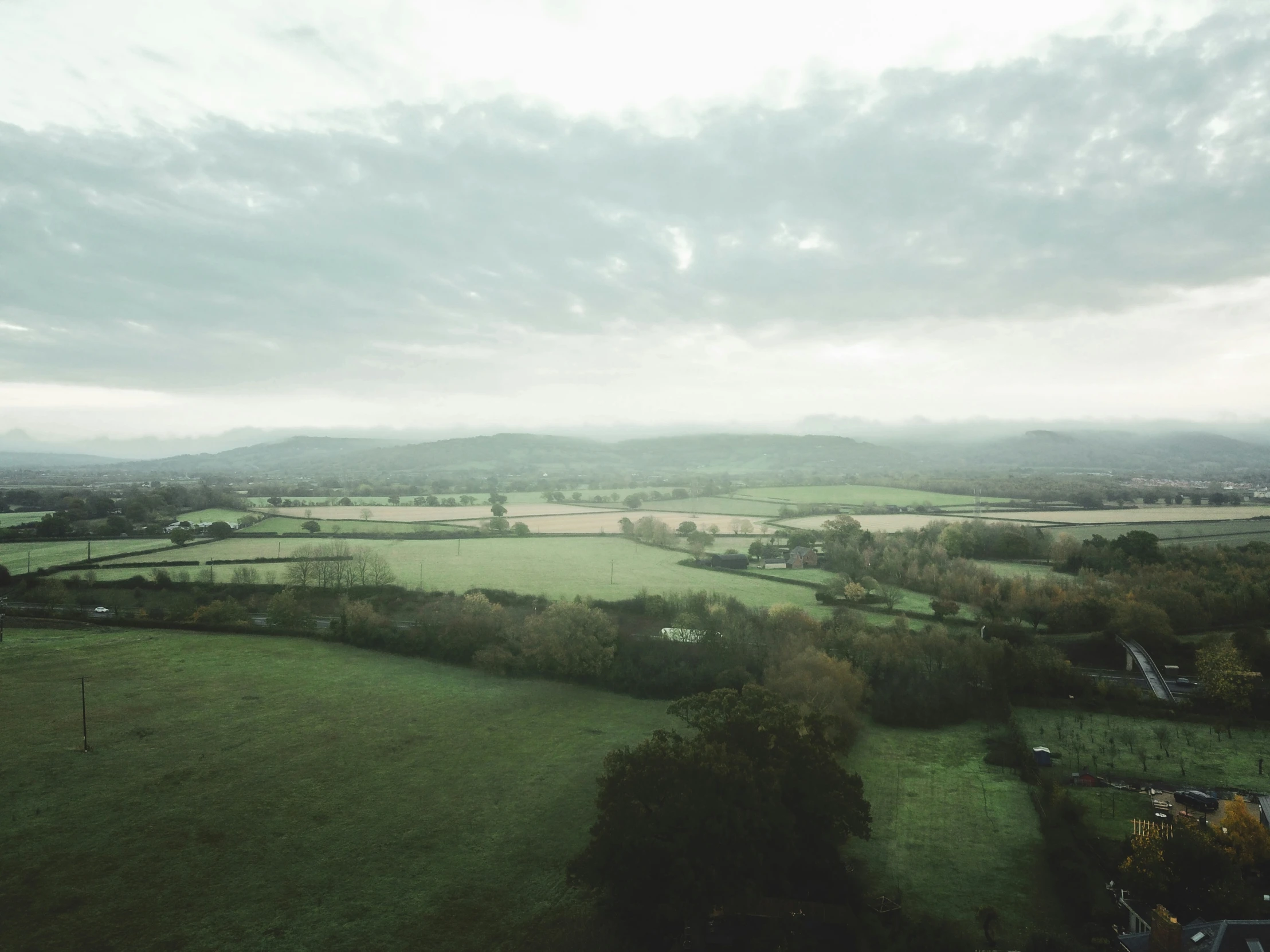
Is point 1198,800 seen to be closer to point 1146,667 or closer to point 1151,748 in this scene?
point 1151,748

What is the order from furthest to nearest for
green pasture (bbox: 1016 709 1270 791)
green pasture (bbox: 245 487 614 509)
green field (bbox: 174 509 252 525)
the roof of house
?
green pasture (bbox: 245 487 614 509), green field (bbox: 174 509 252 525), green pasture (bbox: 1016 709 1270 791), the roof of house

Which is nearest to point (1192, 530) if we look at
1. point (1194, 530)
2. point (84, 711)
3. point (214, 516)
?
point (1194, 530)

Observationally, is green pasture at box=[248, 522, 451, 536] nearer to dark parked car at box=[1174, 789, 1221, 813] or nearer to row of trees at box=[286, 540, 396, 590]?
row of trees at box=[286, 540, 396, 590]

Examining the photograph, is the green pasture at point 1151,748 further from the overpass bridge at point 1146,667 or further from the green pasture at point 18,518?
the green pasture at point 18,518

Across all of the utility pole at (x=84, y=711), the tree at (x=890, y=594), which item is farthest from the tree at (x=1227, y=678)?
the utility pole at (x=84, y=711)

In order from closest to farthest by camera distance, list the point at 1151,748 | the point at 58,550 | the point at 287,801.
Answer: the point at 287,801 < the point at 1151,748 < the point at 58,550

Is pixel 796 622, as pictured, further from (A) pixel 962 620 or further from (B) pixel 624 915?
(B) pixel 624 915

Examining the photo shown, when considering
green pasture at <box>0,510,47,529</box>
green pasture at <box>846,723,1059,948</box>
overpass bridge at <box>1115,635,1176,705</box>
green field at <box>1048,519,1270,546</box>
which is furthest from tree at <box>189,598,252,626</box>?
green field at <box>1048,519,1270,546</box>
